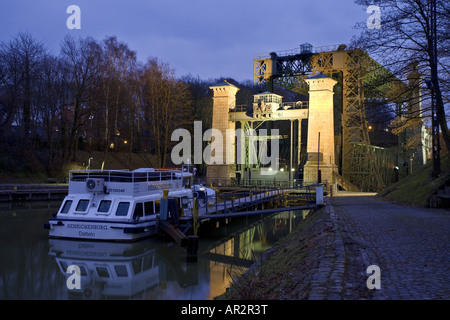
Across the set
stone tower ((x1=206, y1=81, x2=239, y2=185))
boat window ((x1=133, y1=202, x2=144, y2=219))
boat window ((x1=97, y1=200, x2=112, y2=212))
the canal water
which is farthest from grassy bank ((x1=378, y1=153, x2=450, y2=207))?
stone tower ((x1=206, y1=81, x2=239, y2=185))

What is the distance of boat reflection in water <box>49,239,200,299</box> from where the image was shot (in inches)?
475

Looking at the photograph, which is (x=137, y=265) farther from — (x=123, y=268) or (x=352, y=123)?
(x=352, y=123)

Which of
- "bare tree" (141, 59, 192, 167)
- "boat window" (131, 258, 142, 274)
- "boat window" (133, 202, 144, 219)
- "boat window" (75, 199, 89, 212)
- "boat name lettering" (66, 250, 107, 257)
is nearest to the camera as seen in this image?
"boat window" (131, 258, 142, 274)

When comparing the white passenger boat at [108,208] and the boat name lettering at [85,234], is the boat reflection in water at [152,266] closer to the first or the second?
the boat name lettering at [85,234]

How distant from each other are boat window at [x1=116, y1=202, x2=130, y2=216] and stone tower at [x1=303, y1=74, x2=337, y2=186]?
24.4 m

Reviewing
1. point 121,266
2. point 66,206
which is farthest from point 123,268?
point 66,206

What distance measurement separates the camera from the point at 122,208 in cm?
1812

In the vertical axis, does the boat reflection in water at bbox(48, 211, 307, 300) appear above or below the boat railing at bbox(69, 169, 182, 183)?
below

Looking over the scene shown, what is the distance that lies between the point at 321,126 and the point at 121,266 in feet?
95.3

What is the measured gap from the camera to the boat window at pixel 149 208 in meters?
18.9

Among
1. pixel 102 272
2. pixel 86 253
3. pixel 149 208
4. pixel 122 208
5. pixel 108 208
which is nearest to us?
pixel 102 272

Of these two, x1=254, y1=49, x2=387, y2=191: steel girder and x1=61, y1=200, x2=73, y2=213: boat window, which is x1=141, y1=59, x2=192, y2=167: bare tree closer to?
x1=254, y1=49, x2=387, y2=191: steel girder
